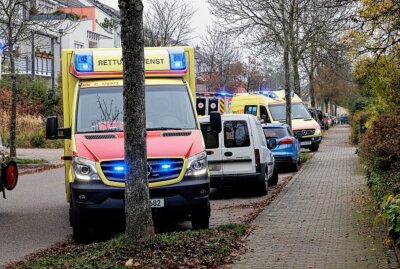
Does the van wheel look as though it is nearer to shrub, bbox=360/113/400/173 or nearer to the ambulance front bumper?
shrub, bbox=360/113/400/173

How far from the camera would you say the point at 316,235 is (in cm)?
880

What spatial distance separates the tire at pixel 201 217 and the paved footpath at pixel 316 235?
2.46ft

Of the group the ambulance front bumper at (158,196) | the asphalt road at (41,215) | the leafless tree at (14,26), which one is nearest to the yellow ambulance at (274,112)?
the leafless tree at (14,26)

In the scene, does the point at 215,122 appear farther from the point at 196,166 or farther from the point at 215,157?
the point at 215,157

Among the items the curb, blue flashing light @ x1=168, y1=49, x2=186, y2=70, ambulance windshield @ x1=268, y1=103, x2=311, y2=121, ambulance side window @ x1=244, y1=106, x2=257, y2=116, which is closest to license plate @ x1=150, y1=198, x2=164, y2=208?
blue flashing light @ x1=168, y1=49, x2=186, y2=70

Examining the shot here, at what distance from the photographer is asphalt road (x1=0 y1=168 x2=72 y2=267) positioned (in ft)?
31.6

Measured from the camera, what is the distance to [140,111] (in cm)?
759

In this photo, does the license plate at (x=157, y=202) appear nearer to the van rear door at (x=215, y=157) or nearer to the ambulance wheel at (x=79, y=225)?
the ambulance wheel at (x=79, y=225)

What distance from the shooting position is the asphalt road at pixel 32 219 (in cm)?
963

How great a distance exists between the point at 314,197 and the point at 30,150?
24.3m

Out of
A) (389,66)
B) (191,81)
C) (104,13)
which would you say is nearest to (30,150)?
(389,66)

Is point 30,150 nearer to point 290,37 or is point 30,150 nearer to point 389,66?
point 290,37

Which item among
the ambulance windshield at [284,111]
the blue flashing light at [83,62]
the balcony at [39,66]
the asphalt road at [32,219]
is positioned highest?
the balcony at [39,66]

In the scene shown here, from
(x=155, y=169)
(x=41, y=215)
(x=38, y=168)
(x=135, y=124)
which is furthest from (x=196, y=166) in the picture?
(x=38, y=168)
